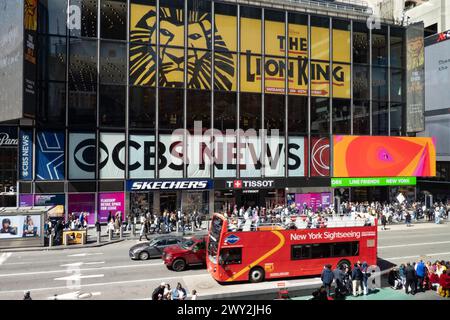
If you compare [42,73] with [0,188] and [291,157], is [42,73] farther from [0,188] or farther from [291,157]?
[291,157]

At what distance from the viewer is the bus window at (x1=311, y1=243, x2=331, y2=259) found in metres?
19.2

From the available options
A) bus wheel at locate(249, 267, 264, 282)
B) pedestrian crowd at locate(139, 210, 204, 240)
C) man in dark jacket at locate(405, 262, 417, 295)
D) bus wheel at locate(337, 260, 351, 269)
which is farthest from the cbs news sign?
man in dark jacket at locate(405, 262, 417, 295)

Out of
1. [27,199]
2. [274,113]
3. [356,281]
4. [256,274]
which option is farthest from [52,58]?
[356,281]

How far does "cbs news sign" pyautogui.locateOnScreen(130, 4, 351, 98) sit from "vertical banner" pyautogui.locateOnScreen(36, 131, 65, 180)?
8558 mm

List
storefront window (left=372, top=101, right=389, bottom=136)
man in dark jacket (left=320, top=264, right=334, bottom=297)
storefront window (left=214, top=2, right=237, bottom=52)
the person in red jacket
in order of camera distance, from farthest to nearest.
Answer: storefront window (left=372, top=101, right=389, bottom=136) < storefront window (left=214, top=2, right=237, bottom=52) < the person in red jacket < man in dark jacket (left=320, top=264, right=334, bottom=297)

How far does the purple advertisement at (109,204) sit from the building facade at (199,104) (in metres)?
0.09

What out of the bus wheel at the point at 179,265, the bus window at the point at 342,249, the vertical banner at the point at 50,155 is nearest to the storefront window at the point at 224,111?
the vertical banner at the point at 50,155

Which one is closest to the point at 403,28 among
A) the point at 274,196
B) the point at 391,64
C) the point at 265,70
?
the point at 391,64

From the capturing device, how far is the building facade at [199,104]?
114 feet

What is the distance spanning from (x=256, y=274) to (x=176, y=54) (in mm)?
25641

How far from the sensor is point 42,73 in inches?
1344

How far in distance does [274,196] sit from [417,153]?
62.1ft

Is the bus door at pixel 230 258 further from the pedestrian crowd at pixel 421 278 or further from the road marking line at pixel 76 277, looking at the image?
the pedestrian crowd at pixel 421 278

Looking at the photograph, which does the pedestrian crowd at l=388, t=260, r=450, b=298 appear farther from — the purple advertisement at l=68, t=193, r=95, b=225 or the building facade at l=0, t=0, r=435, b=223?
the purple advertisement at l=68, t=193, r=95, b=225
